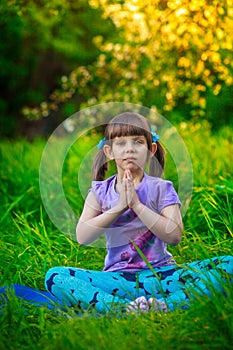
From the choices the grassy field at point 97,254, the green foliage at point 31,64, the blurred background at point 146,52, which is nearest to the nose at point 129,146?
the grassy field at point 97,254

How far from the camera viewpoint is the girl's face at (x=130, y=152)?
113 inches

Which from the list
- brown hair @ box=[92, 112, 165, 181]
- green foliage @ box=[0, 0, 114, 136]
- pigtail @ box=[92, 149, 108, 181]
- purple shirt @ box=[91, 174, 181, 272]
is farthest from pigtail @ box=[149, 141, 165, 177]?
green foliage @ box=[0, 0, 114, 136]

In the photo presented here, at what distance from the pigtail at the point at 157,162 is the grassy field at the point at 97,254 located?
41cm

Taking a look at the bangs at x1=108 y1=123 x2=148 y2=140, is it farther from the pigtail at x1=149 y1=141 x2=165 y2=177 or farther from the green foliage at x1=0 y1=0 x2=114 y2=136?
the green foliage at x1=0 y1=0 x2=114 y2=136

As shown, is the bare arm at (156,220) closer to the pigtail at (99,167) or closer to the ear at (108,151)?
the ear at (108,151)

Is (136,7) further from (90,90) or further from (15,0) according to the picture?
(90,90)

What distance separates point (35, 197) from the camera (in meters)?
5.00

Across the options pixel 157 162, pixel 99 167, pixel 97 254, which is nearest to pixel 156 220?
pixel 157 162

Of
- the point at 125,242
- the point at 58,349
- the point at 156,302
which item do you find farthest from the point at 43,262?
the point at 58,349

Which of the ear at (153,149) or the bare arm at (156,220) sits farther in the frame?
the ear at (153,149)

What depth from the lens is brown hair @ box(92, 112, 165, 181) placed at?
9.62 ft

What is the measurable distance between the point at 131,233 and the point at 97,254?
0.89 metres

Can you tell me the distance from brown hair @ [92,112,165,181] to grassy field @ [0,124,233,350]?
17.6 inches

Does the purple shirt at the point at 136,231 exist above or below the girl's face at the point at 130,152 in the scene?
below
